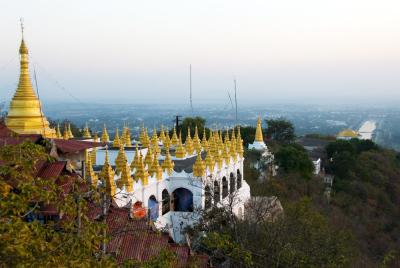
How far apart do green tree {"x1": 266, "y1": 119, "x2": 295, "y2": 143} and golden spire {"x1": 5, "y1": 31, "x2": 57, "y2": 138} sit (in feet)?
147

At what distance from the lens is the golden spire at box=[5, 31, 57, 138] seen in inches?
983

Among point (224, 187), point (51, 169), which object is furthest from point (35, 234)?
point (224, 187)

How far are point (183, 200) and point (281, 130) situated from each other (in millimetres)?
41546

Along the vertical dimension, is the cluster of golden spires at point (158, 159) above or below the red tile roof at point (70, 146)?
below

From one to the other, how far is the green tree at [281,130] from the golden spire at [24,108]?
44706 mm

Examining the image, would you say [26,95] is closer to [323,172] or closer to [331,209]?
[331,209]

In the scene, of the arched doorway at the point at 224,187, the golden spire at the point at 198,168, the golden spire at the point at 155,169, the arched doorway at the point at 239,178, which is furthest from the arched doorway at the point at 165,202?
the arched doorway at the point at 239,178

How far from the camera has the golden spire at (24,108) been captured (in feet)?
81.9

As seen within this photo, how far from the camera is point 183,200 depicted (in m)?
28.1

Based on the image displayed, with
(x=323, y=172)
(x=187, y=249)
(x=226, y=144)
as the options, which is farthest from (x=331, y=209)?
(x=187, y=249)

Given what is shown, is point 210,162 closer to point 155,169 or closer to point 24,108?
point 155,169

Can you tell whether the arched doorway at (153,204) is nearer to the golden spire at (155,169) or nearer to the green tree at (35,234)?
the golden spire at (155,169)

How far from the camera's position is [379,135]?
594 ft

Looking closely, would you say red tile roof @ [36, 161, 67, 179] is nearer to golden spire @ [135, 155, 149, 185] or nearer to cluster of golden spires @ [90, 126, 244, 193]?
cluster of golden spires @ [90, 126, 244, 193]
